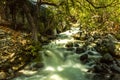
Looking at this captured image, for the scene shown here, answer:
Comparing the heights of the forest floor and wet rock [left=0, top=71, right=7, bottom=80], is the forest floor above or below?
above

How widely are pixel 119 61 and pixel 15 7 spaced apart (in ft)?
26.6

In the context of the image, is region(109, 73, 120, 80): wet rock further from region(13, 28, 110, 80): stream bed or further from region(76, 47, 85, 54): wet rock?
region(76, 47, 85, 54): wet rock

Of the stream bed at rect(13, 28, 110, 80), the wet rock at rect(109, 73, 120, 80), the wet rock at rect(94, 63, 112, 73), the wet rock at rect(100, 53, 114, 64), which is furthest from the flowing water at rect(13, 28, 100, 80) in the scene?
the wet rock at rect(109, 73, 120, 80)

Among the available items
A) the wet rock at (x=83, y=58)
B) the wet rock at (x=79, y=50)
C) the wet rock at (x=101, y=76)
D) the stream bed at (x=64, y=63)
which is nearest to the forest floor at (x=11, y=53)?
the stream bed at (x=64, y=63)

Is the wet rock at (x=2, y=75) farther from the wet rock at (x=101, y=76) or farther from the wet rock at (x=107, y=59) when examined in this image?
the wet rock at (x=107, y=59)

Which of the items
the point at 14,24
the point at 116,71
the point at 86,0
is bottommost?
the point at 116,71

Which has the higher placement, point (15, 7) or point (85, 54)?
point (15, 7)

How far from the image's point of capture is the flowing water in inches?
526

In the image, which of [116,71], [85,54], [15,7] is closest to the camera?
[116,71]

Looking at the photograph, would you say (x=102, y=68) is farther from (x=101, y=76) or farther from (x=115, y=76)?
(x=115, y=76)

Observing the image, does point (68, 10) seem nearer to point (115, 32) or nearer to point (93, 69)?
point (93, 69)

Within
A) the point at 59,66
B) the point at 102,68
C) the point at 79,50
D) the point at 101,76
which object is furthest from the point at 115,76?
the point at 79,50

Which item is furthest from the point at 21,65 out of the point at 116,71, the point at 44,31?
the point at 44,31

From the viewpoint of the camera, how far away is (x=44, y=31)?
837 inches
